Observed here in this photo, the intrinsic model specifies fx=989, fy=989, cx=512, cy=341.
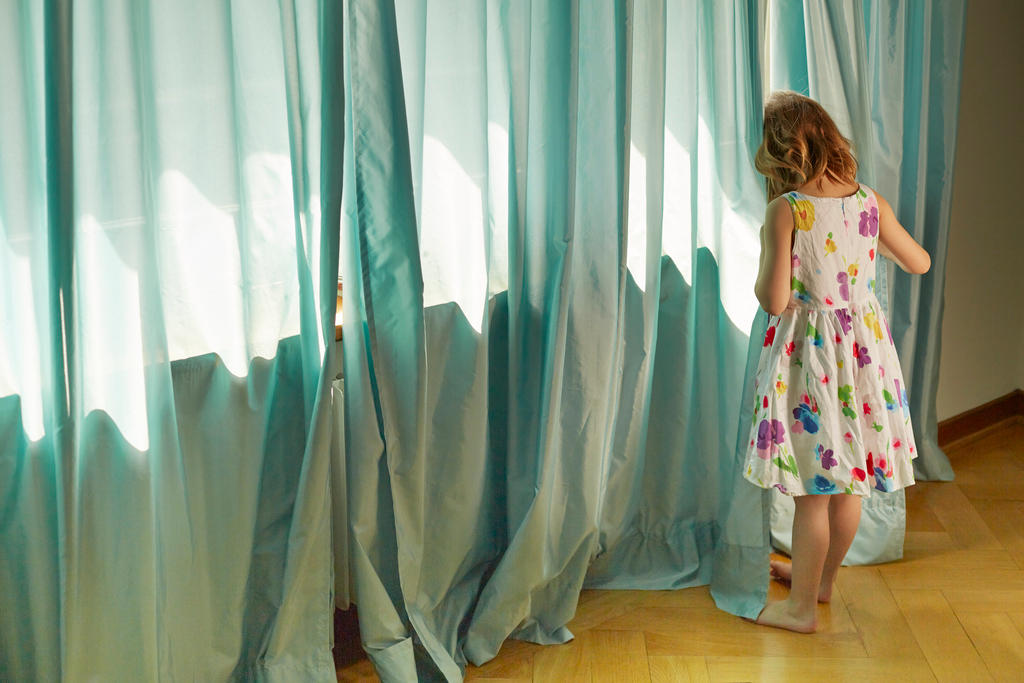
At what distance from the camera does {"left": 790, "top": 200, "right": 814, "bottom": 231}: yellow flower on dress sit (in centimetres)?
192

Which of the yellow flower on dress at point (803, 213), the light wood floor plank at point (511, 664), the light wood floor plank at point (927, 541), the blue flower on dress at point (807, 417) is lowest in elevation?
the light wood floor plank at point (511, 664)

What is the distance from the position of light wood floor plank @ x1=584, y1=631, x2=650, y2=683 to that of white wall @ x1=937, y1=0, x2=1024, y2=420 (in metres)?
1.52

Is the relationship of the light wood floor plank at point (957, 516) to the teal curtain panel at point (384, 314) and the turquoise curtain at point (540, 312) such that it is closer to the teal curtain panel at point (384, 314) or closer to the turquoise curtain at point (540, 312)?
the teal curtain panel at point (384, 314)

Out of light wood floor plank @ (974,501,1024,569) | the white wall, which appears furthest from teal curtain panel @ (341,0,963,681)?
the white wall

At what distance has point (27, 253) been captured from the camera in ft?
4.61

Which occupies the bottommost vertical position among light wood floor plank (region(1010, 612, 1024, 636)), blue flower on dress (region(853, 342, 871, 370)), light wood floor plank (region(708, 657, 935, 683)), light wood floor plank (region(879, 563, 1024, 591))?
light wood floor plank (region(708, 657, 935, 683))

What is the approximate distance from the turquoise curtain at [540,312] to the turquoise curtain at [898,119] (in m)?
0.18

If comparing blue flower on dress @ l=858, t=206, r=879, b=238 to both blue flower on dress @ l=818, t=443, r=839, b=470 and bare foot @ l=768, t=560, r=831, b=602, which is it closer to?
blue flower on dress @ l=818, t=443, r=839, b=470

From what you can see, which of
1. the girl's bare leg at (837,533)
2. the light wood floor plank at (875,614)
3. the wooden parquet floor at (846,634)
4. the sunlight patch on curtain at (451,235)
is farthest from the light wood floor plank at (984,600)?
the sunlight patch on curtain at (451,235)

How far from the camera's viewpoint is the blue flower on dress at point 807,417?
6.53ft

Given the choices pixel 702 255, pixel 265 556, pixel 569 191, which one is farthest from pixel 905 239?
pixel 265 556

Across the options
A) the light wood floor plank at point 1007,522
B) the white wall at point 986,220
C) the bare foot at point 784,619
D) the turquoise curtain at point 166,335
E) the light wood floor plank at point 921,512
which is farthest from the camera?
the white wall at point 986,220

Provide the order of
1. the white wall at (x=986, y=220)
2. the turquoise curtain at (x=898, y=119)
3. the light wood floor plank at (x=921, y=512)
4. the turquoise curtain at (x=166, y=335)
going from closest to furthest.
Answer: the turquoise curtain at (x=166, y=335) < the turquoise curtain at (x=898, y=119) < the light wood floor plank at (x=921, y=512) < the white wall at (x=986, y=220)

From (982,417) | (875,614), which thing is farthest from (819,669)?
(982,417)
